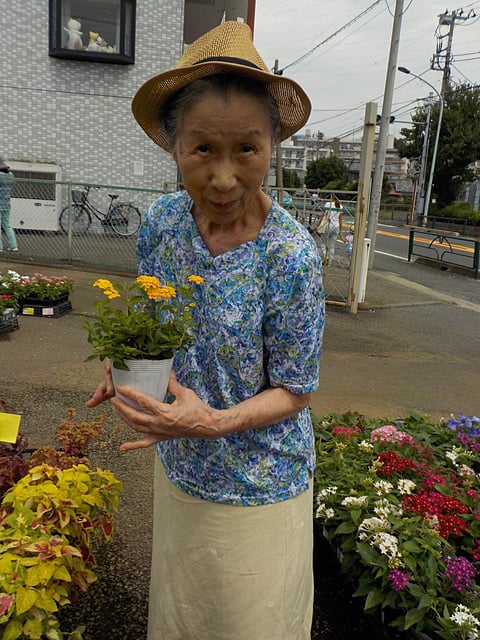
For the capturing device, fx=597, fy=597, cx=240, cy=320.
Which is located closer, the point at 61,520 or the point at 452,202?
the point at 61,520

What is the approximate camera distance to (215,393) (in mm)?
1338

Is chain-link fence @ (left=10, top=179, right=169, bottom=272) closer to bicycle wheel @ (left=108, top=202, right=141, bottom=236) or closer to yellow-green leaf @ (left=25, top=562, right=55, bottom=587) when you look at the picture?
bicycle wheel @ (left=108, top=202, right=141, bottom=236)

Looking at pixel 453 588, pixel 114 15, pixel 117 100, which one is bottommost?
pixel 453 588

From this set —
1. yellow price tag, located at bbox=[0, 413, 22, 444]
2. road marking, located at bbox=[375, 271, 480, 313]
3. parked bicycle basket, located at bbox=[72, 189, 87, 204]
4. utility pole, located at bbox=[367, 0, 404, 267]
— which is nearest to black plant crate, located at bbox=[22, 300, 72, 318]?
yellow price tag, located at bbox=[0, 413, 22, 444]

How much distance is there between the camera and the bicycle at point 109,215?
11.9m

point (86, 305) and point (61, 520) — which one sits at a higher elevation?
point (61, 520)

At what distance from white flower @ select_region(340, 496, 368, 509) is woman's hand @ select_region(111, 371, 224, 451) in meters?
1.25

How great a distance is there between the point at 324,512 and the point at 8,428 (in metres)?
1.26

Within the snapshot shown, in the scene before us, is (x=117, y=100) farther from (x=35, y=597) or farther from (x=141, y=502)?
(x=35, y=597)

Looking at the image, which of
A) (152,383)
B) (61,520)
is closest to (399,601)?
(61,520)

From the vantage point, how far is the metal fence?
9578 mm

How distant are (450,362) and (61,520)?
17.5ft

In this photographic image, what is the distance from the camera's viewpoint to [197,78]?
1.23 metres

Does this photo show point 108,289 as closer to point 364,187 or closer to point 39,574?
point 39,574
